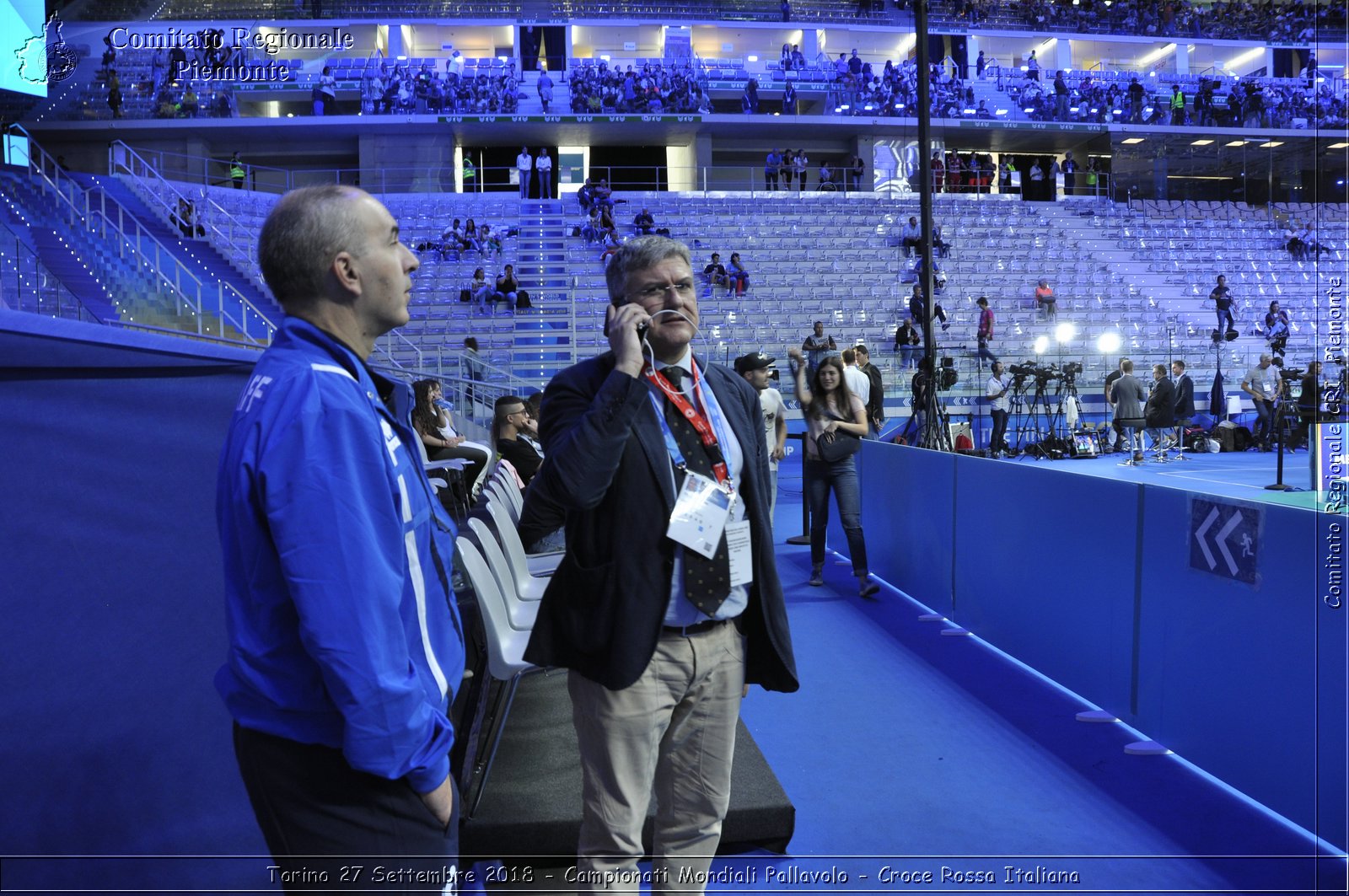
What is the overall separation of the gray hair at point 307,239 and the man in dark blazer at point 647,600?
52cm

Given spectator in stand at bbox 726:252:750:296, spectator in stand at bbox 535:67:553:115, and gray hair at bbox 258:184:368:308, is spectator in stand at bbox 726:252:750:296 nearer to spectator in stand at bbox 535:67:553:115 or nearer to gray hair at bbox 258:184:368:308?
spectator in stand at bbox 535:67:553:115

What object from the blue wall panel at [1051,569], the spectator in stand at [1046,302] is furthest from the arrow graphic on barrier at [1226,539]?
the spectator in stand at [1046,302]

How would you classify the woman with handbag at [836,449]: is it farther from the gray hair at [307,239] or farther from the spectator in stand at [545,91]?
the spectator in stand at [545,91]

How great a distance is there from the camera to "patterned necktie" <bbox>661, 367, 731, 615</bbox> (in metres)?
1.70

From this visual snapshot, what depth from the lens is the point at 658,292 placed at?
1750 mm

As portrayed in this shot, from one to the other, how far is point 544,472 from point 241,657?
2.02ft

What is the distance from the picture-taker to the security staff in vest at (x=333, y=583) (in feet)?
3.61

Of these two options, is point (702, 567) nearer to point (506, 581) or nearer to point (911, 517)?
point (506, 581)

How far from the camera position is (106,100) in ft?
83.8

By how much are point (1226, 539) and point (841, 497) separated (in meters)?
3.04

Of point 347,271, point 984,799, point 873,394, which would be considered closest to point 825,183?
point 873,394

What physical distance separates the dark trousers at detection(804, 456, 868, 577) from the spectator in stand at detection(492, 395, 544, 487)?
1.73 m

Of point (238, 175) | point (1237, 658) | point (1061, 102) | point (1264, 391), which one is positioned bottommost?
point (1237, 658)

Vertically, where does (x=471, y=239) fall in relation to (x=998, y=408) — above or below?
above
